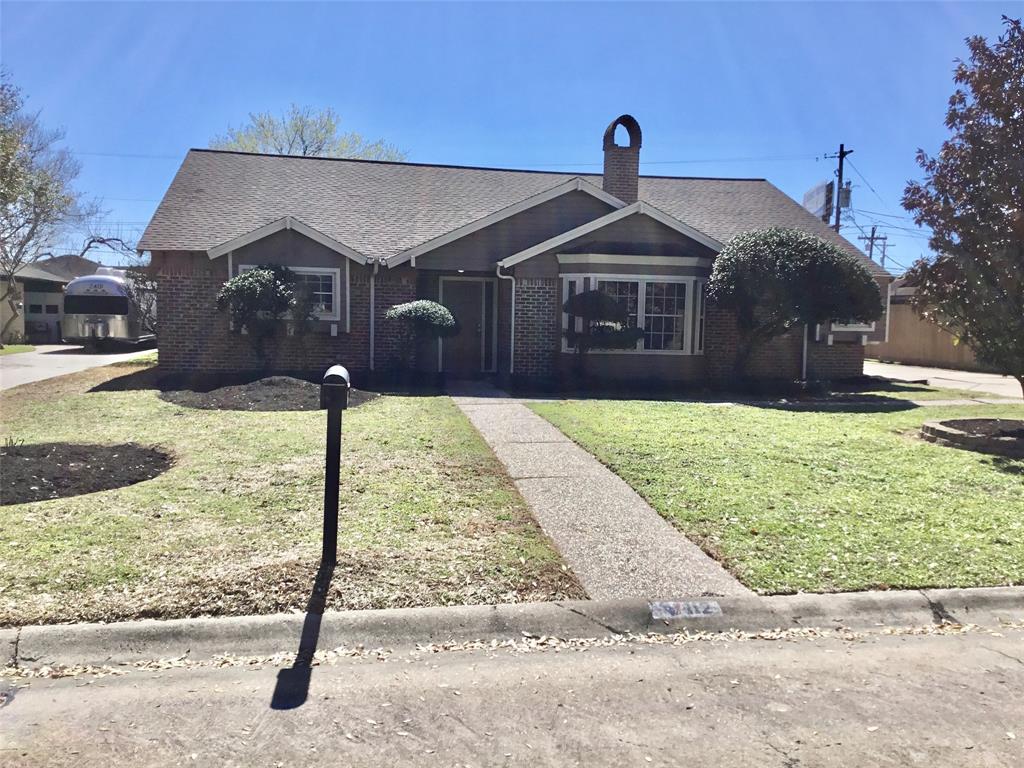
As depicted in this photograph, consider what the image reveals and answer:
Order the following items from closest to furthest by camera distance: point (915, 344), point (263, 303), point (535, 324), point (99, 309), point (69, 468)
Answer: point (69, 468), point (263, 303), point (535, 324), point (99, 309), point (915, 344)

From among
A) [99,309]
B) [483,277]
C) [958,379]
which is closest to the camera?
[483,277]

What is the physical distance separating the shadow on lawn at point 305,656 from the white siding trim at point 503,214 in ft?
37.6

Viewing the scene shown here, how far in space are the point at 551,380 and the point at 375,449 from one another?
745 centimetres

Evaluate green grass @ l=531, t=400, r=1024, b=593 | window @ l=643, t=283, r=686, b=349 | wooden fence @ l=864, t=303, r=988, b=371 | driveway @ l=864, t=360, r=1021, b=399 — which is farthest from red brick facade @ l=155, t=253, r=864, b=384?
wooden fence @ l=864, t=303, r=988, b=371

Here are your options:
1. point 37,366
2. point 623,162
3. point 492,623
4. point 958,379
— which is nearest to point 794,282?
point 623,162

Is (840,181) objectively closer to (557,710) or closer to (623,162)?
(623,162)

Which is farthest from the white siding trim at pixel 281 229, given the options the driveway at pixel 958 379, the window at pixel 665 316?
the driveway at pixel 958 379

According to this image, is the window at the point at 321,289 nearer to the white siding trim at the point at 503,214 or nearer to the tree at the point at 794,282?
the white siding trim at the point at 503,214

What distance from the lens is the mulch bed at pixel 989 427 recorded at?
9.82 metres

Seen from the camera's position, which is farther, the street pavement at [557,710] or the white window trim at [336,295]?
the white window trim at [336,295]

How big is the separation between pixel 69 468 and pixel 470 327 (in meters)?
10.9

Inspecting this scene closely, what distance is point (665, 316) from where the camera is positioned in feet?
52.1

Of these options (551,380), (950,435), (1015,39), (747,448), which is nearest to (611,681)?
(747,448)

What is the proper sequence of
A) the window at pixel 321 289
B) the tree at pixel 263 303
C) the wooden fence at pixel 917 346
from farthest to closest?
the wooden fence at pixel 917 346, the window at pixel 321 289, the tree at pixel 263 303
